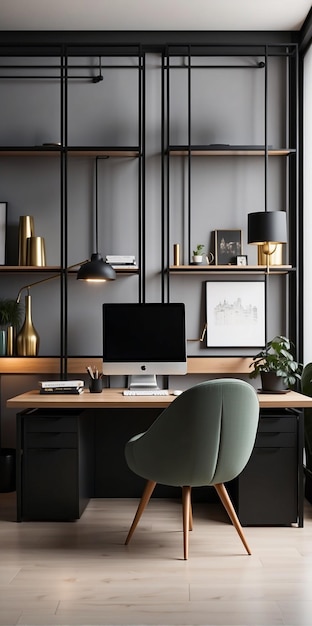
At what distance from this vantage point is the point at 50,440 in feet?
11.4

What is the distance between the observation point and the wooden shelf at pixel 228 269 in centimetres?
406

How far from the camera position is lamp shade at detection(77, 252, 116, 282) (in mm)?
3754

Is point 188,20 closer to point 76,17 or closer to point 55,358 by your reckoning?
point 76,17

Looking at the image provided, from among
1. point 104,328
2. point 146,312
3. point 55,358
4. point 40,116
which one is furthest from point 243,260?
point 40,116

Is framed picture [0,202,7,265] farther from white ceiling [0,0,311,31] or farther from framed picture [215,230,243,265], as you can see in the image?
framed picture [215,230,243,265]

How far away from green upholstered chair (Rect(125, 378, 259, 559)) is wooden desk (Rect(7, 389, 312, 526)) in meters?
0.41

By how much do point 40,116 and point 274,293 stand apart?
1928 mm

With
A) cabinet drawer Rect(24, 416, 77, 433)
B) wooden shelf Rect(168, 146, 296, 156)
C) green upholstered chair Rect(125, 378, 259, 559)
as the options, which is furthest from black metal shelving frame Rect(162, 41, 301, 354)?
green upholstered chair Rect(125, 378, 259, 559)

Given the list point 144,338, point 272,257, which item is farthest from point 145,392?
point 272,257

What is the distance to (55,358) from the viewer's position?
4156 millimetres

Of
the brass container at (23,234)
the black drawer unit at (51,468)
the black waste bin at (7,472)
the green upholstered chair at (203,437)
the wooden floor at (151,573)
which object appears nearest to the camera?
the wooden floor at (151,573)

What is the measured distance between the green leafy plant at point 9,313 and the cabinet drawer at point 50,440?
966 mm

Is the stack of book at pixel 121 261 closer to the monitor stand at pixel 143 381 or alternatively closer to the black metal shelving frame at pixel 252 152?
the black metal shelving frame at pixel 252 152

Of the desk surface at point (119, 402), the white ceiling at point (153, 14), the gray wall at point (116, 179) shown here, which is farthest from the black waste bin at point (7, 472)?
the white ceiling at point (153, 14)
